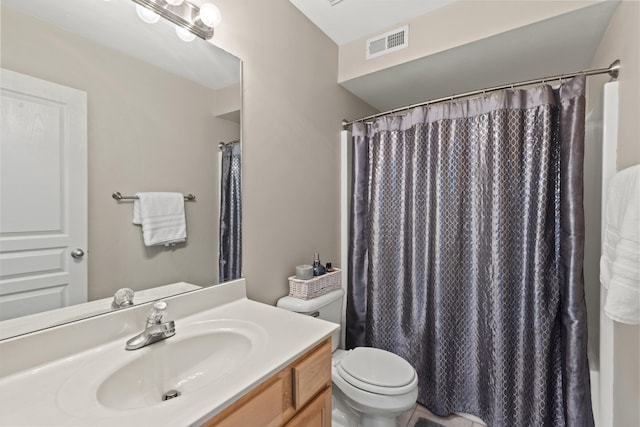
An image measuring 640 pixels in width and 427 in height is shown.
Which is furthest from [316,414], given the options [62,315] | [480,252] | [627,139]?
[627,139]

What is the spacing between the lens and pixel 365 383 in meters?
1.31

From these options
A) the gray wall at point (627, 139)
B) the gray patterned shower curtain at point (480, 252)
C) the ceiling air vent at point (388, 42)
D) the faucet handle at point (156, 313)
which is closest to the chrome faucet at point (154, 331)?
the faucet handle at point (156, 313)

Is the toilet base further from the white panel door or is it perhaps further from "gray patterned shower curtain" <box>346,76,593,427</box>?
the white panel door

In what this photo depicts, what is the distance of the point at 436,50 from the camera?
158 centimetres

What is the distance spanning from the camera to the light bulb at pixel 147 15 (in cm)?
100

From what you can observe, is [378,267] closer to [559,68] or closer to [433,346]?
[433,346]

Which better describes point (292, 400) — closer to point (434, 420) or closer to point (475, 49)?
point (434, 420)

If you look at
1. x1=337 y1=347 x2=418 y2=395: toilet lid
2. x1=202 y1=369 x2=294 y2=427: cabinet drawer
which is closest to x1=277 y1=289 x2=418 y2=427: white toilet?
x1=337 y1=347 x2=418 y2=395: toilet lid

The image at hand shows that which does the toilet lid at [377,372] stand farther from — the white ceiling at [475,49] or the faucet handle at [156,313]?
the white ceiling at [475,49]

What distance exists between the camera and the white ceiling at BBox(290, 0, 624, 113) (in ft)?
4.51

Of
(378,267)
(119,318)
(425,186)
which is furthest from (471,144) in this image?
(119,318)

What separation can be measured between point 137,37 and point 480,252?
72.5 inches

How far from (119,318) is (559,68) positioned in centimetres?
264

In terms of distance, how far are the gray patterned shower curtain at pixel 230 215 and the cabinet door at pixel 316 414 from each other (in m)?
0.62
